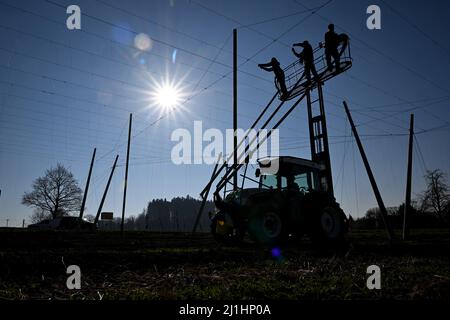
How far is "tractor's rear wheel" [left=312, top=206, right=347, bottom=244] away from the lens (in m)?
9.03

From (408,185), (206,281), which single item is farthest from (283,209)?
(408,185)

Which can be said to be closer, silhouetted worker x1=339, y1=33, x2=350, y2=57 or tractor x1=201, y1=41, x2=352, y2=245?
tractor x1=201, y1=41, x2=352, y2=245

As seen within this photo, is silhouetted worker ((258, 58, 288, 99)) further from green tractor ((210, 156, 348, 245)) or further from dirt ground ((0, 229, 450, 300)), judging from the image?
dirt ground ((0, 229, 450, 300))

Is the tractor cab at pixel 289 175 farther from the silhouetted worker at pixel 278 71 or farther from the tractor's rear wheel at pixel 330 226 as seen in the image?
the silhouetted worker at pixel 278 71

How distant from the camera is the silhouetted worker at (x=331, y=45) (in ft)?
42.5

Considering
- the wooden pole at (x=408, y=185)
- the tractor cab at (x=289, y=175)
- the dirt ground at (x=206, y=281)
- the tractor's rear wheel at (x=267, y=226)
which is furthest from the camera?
the wooden pole at (x=408, y=185)

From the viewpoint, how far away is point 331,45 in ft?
42.8

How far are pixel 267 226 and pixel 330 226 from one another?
7.05 feet

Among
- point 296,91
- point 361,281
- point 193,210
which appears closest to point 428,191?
point 296,91

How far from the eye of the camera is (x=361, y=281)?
3.72m

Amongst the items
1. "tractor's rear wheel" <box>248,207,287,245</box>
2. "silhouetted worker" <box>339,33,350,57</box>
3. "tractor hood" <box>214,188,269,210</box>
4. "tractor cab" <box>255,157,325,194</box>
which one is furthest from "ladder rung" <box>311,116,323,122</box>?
"tractor's rear wheel" <box>248,207,287,245</box>

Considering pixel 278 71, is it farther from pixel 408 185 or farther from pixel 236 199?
pixel 408 185

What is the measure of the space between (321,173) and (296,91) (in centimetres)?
535

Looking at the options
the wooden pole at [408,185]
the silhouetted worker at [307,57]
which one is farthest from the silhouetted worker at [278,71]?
the wooden pole at [408,185]
